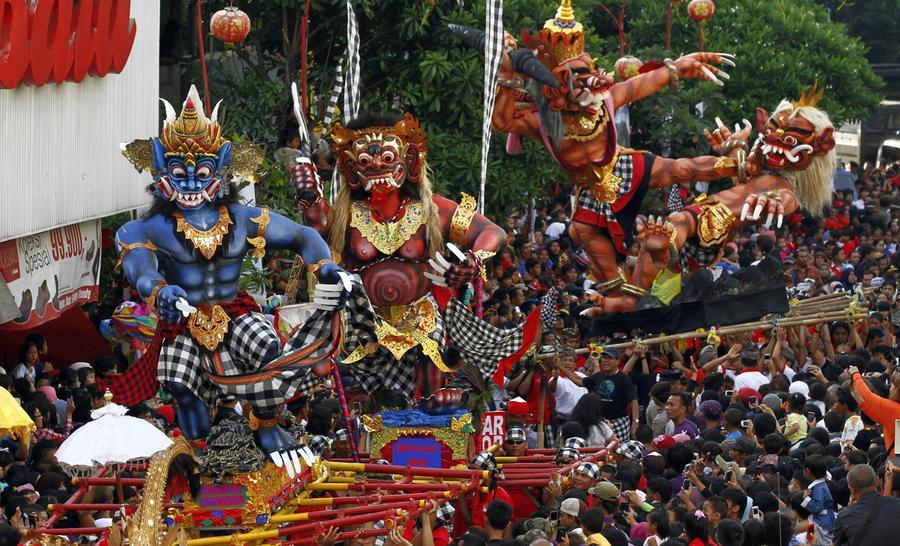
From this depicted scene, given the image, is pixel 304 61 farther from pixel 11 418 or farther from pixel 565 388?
pixel 11 418

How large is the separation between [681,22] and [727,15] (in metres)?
1.22

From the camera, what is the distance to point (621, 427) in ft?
41.5

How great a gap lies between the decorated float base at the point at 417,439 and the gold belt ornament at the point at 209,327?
1.44 meters

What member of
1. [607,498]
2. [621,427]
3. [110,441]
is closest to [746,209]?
[621,427]

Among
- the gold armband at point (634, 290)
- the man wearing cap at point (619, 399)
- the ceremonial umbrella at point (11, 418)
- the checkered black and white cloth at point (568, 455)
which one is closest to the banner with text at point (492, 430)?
the checkered black and white cloth at point (568, 455)

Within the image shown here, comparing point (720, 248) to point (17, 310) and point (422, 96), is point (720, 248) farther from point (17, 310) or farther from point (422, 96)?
point (17, 310)

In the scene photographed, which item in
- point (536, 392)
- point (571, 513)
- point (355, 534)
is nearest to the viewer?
point (355, 534)

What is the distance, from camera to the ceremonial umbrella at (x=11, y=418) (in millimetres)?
8750

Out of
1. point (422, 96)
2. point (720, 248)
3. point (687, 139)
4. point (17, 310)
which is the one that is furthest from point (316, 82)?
point (687, 139)

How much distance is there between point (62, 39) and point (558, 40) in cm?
395

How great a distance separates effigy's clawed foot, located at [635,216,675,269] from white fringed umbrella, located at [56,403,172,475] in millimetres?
7078

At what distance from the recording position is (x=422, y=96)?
18.3 m

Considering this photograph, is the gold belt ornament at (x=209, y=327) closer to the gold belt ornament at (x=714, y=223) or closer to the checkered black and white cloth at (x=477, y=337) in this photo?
the checkered black and white cloth at (x=477, y=337)

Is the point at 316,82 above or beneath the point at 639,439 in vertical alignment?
above
